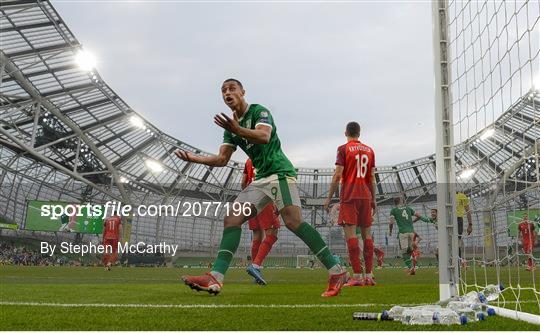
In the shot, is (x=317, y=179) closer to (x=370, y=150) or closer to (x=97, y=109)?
(x=97, y=109)

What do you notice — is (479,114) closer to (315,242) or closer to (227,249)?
(315,242)

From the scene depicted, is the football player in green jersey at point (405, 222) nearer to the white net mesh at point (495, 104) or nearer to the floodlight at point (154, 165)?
the white net mesh at point (495, 104)

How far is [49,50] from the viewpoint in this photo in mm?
28344

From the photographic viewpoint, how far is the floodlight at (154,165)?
45.0 metres

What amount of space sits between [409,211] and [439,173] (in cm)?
873

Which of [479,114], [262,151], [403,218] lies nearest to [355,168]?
[262,151]

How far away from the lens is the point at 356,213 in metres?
7.02

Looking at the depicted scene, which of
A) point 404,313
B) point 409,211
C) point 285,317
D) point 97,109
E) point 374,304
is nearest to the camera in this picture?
point 404,313

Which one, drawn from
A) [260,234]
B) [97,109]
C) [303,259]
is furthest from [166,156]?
[260,234]

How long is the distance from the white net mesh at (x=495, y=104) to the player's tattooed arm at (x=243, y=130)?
175 centimetres

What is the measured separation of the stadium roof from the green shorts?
64.8 inches

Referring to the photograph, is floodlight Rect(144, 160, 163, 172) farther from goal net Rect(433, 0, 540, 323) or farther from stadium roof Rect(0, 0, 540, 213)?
goal net Rect(433, 0, 540, 323)

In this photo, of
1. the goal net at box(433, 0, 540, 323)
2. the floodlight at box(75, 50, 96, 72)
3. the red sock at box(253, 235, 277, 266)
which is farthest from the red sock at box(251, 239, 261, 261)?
the floodlight at box(75, 50, 96, 72)

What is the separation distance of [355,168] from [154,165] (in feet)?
134
